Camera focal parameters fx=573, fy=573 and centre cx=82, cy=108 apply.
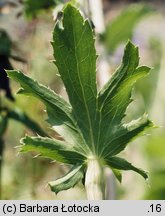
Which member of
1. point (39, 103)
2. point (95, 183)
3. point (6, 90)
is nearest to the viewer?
point (95, 183)

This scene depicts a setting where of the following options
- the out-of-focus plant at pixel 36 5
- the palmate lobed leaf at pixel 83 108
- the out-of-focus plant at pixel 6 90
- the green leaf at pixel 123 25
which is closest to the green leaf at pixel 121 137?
the palmate lobed leaf at pixel 83 108

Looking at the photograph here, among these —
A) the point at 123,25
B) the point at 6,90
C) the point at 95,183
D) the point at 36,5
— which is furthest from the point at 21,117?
the point at 95,183

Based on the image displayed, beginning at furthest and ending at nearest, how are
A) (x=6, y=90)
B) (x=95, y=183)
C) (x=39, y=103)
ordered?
(x=39, y=103)
(x=6, y=90)
(x=95, y=183)

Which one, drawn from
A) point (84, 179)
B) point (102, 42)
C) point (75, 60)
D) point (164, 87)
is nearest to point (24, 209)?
point (84, 179)

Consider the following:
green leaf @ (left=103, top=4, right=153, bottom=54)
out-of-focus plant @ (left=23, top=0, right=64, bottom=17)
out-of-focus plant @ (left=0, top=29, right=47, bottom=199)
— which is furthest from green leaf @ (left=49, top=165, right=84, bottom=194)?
green leaf @ (left=103, top=4, right=153, bottom=54)

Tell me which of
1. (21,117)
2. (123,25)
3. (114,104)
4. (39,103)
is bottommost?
(114,104)

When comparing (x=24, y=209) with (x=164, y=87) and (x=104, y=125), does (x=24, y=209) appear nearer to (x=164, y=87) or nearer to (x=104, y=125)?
(x=104, y=125)

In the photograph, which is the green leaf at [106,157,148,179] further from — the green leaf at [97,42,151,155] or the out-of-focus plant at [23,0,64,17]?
the out-of-focus plant at [23,0,64,17]

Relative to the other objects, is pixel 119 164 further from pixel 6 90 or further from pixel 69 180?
pixel 6 90
